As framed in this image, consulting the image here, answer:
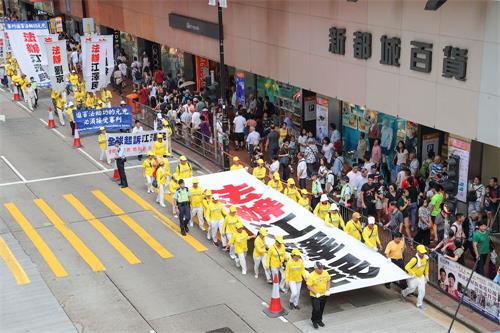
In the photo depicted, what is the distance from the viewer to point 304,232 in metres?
19.5

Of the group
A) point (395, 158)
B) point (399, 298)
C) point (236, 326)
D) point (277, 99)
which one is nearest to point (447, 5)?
point (395, 158)

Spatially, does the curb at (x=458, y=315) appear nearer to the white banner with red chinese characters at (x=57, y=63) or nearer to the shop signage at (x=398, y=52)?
the shop signage at (x=398, y=52)

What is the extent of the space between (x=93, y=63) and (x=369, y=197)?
17.1 metres

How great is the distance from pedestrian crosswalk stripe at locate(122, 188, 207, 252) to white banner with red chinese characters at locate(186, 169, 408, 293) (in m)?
1.34

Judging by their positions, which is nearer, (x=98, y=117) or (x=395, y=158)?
(x=395, y=158)

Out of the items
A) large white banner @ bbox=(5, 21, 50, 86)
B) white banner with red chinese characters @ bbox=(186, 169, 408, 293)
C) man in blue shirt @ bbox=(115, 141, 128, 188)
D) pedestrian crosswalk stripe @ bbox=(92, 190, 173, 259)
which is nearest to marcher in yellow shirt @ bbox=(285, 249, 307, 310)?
white banner with red chinese characters @ bbox=(186, 169, 408, 293)

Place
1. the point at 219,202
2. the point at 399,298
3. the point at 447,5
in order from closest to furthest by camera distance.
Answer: the point at 399,298, the point at 447,5, the point at 219,202

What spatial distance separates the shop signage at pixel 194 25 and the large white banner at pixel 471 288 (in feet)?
58.2

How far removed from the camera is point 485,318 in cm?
1625

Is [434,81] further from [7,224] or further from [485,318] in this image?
[7,224]

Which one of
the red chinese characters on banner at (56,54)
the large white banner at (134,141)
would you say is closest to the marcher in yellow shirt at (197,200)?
the large white banner at (134,141)

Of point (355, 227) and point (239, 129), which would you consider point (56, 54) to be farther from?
point (355, 227)

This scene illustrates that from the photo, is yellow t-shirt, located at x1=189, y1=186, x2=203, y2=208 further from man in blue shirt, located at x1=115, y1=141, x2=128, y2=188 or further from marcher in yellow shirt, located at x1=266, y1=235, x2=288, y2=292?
man in blue shirt, located at x1=115, y1=141, x2=128, y2=188

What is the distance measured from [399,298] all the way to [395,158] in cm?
685
